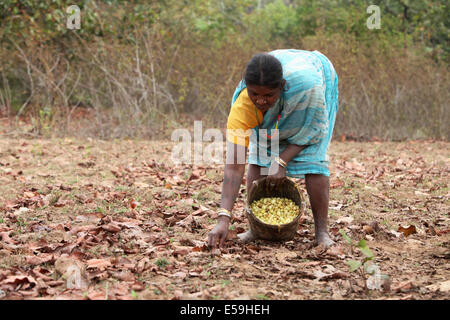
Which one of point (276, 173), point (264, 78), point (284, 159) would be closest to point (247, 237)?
point (276, 173)

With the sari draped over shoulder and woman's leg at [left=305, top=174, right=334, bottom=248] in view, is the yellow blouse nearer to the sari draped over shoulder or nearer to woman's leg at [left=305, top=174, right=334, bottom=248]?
the sari draped over shoulder

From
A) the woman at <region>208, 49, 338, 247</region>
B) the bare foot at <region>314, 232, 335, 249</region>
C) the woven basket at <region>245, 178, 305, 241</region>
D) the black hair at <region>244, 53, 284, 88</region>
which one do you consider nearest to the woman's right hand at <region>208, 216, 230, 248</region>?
the woman at <region>208, 49, 338, 247</region>

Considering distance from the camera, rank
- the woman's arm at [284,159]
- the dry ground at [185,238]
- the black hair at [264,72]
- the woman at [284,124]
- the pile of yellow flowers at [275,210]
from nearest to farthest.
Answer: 1. the dry ground at [185,238]
2. the black hair at [264,72]
3. the woman at [284,124]
4. the woman's arm at [284,159]
5. the pile of yellow flowers at [275,210]

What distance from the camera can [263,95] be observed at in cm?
295

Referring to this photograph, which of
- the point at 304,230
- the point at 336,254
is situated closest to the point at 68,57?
the point at 304,230

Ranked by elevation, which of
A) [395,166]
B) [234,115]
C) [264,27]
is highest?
[264,27]

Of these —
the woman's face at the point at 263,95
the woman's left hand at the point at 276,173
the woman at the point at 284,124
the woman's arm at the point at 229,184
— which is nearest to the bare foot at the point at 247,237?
the woman at the point at 284,124

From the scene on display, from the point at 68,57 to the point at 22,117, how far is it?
2.20 metres

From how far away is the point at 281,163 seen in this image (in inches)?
133

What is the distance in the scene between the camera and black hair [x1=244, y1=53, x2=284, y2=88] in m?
2.87

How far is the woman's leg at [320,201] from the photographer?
11.3 feet

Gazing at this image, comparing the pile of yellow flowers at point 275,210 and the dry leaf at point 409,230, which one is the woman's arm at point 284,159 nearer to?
A: the pile of yellow flowers at point 275,210

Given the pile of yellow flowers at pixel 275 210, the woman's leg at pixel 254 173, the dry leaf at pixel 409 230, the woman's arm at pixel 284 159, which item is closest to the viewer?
the woman's arm at pixel 284 159
